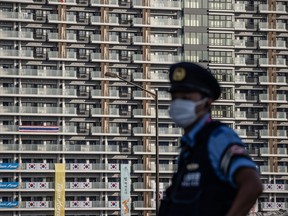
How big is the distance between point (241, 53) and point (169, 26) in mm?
9606

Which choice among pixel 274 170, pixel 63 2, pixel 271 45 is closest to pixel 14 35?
pixel 63 2

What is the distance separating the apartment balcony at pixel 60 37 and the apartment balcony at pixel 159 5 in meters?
8.16

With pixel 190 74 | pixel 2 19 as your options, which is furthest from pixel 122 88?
pixel 190 74

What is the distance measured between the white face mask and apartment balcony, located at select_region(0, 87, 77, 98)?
9028 centimetres

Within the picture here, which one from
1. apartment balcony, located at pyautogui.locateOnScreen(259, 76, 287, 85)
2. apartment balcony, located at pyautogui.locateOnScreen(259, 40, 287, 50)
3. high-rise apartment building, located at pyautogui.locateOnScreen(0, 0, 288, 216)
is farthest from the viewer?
apartment balcony, located at pyautogui.locateOnScreen(259, 40, 287, 50)

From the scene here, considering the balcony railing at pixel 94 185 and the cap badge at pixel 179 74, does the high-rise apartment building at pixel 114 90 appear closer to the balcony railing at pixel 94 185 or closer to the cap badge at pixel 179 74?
the balcony railing at pixel 94 185

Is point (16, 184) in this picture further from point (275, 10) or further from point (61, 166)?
point (275, 10)

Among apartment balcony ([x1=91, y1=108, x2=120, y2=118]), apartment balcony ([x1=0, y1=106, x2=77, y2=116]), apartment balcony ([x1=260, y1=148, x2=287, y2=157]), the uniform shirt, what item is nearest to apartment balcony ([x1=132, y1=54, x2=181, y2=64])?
apartment balcony ([x1=91, y1=108, x2=120, y2=118])

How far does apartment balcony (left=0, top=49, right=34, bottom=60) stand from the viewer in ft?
310

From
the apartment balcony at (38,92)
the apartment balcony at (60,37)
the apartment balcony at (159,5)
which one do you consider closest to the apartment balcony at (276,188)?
the apartment balcony at (159,5)

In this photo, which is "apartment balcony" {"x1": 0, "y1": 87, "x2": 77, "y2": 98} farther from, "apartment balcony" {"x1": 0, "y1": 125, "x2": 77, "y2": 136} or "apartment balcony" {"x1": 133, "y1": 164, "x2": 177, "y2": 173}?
"apartment balcony" {"x1": 133, "y1": 164, "x2": 177, "y2": 173}

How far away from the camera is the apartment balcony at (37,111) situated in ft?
305

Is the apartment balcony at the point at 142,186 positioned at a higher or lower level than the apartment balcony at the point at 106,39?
lower

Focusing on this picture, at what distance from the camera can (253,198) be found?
379cm
